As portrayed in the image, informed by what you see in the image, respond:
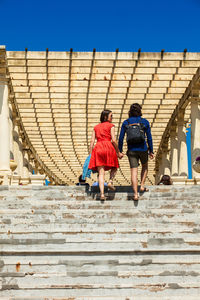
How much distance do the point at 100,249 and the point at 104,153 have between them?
3.39 m

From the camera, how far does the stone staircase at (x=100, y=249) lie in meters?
8.75

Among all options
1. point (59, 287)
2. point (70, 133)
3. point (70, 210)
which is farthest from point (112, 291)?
point (70, 133)

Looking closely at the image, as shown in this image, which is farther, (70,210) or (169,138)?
(169,138)

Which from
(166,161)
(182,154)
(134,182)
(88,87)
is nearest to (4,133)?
(88,87)

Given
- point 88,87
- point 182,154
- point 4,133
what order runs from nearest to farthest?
point 4,133 < point 88,87 < point 182,154

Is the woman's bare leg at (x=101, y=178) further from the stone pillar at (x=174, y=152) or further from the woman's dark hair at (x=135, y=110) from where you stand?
the stone pillar at (x=174, y=152)

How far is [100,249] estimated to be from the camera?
934 cm

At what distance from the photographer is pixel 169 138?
40.2 metres

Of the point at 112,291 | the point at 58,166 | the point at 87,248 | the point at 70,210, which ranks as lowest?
the point at 112,291

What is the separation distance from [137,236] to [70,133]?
30.3 m

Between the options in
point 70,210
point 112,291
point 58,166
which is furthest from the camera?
point 58,166

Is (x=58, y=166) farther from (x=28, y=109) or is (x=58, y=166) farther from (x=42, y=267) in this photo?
(x=42, y=267)

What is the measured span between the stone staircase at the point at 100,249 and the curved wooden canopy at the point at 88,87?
1589cm

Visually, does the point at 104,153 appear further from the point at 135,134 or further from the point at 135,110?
the point at 135,110
